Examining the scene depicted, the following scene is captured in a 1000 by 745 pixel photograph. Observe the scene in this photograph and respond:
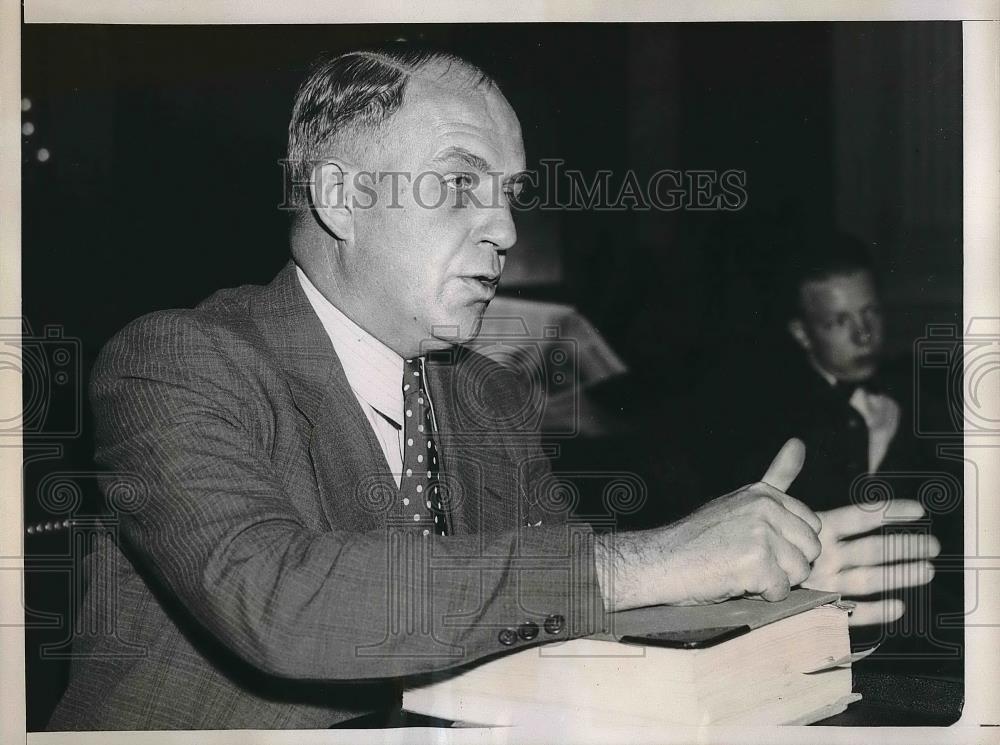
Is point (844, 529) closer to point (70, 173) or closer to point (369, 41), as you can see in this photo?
point (369, 41)

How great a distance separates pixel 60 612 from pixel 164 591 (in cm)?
22

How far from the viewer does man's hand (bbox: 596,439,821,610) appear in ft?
3.72

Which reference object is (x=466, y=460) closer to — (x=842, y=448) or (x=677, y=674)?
(x=677, y=674)

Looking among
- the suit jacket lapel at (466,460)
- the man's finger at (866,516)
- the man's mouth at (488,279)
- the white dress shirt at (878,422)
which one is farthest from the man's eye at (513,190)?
the man's finger at (866,516)

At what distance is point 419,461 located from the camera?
1280 millimetres

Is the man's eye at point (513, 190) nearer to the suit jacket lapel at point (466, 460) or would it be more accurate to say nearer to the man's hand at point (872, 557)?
the suit jacket lapel at point (466, 460)

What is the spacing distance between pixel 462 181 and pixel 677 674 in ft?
2.29

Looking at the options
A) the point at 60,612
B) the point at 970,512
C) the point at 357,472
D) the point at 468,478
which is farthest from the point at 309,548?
the point at 970,512

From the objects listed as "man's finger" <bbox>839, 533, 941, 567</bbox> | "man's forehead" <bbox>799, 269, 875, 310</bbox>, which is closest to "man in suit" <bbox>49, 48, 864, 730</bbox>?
"man's finger" <bbox>839, 533, 941, 567</bbox>

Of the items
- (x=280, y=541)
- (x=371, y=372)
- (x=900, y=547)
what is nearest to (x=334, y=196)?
(x=371, y=372)

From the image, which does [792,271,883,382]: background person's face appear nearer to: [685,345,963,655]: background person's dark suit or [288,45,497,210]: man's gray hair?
[685,345,963,655]: background person's dark suit

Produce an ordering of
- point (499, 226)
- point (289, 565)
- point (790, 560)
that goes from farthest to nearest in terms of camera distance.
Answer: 1. point (499, 226)
2. point (790, 560)
3. point (289, 565)

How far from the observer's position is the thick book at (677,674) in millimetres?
1097

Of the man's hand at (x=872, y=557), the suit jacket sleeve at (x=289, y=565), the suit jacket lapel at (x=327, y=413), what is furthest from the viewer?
the man's hand at (x=872, y=557)
